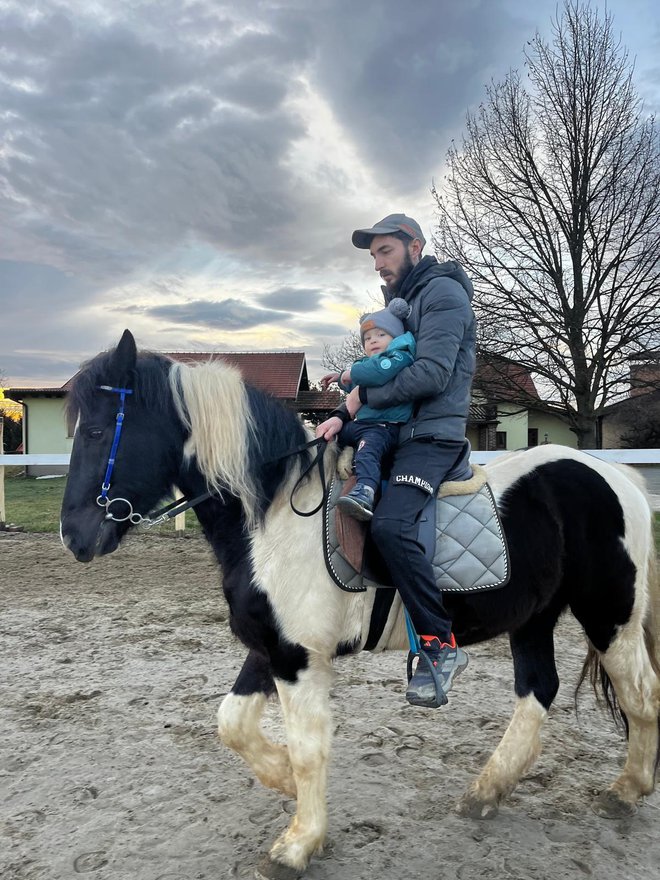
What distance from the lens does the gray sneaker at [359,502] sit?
7.89ft

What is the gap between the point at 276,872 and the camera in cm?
240

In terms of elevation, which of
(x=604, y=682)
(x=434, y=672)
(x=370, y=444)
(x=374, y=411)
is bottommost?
(x=604, y=682)

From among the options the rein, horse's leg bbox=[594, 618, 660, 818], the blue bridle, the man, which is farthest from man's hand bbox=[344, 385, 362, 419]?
horse's leg bbox=[594, 618, 660, 818]

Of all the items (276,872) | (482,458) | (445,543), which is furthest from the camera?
(482,458)

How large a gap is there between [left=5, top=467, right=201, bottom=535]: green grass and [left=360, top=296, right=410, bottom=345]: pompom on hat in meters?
7.92

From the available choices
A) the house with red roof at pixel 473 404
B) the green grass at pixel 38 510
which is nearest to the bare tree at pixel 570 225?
the house with red roof at pixel 473 404

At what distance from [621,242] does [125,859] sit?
1414cm

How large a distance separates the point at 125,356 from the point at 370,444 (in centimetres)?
106

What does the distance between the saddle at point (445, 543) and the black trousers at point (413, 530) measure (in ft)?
0.28

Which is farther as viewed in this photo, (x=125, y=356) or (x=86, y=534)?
(x=125, y=356)

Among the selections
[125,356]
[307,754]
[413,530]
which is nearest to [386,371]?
[413,530]

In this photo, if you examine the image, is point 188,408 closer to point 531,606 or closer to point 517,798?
point 531,606

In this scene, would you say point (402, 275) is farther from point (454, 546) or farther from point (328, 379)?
point (454, 546)

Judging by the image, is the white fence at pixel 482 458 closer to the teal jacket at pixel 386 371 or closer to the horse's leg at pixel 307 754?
the teal jacket at pixel 386 371
